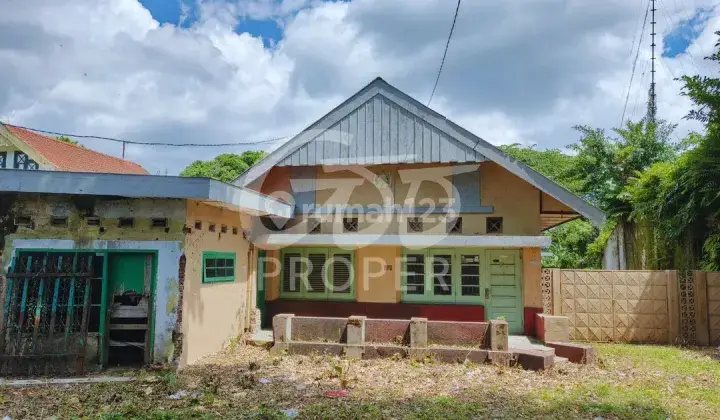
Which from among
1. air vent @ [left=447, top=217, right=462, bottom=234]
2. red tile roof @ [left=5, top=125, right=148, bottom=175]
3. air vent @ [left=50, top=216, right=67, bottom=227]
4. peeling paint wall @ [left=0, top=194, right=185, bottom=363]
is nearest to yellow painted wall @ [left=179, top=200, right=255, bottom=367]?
peeling paint wall @ [left=0, top=194, right=185, bottom=363]

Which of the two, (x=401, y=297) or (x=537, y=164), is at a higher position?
(x=537, y=164)

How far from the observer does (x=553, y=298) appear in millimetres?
10805

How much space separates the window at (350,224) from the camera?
11.4 meters

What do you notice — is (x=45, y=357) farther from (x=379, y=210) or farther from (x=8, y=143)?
(x=8, y=143)

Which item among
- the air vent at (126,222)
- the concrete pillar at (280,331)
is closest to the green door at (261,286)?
the concrete pillar at (280,331)

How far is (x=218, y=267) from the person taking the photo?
9180 millimetres

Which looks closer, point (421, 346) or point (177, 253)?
point (177, 253)

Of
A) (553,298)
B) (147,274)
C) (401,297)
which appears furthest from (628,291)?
(147,274)

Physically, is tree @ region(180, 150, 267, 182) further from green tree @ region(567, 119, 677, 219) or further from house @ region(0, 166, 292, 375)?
house @ region(0, 166, 292, 375)

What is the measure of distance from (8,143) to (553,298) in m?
20.5

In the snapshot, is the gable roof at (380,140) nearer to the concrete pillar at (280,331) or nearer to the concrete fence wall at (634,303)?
the concrete pillar at (280,331)

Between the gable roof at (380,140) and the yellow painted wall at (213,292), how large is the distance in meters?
1.69

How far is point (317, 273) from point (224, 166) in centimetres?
2382

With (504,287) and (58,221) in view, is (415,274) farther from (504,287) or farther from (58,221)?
(58,221)
